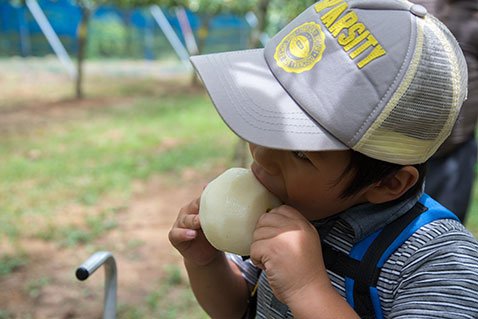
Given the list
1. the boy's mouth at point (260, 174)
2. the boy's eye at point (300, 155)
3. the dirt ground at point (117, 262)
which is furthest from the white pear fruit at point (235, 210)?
the dirt ground at point (117, 262)

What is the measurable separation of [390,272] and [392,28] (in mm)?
512

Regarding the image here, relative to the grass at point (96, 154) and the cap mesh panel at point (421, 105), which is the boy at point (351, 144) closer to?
the cap mesh panel at point (421, 105)

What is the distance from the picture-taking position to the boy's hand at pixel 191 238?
1.18 metres

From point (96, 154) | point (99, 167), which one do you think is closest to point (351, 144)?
point (99, 167)

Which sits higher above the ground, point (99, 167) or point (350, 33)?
point (350, 33)

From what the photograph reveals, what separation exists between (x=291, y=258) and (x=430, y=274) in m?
0.28

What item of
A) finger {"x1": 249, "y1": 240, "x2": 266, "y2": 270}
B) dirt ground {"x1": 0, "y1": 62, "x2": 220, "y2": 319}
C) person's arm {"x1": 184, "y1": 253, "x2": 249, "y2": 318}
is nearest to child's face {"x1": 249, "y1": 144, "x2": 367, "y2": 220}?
finger {"x1": 249, "y1": 240, "x2": 266, "y2": 270}

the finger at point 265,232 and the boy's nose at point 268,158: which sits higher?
the boy's nose at point 268,158

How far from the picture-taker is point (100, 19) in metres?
16.5

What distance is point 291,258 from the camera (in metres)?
0.94

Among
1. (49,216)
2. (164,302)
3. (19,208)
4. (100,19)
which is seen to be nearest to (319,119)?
(164,302)

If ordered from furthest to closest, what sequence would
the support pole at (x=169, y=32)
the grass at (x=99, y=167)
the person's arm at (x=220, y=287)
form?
1. the support pole at (x=169, y=32)
2. the grass at (x=99, y=167)
3. the person's arm at (x=220, y=287)

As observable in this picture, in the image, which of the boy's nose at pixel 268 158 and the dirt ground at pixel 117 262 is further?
the dirt ground at pixel 117 262

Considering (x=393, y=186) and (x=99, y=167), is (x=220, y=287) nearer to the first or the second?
(x=393, y=186)
